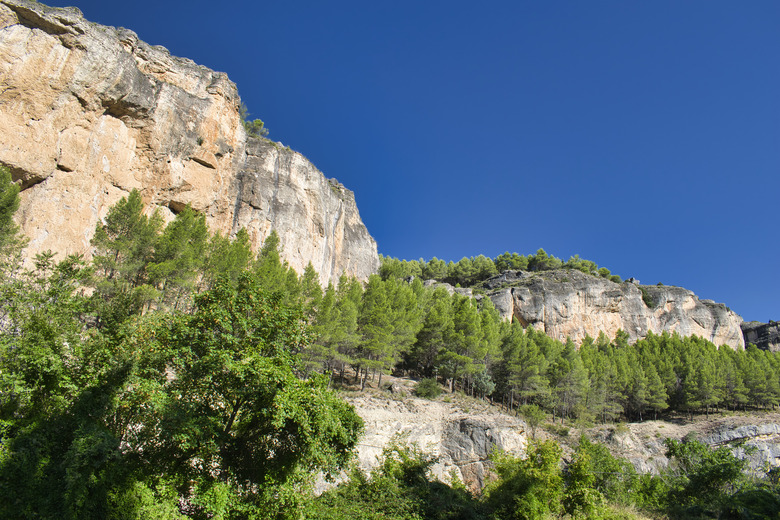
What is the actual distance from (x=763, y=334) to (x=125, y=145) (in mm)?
106913

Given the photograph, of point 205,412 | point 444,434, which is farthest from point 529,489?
point 205,412

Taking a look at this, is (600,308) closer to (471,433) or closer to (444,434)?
(471,433)

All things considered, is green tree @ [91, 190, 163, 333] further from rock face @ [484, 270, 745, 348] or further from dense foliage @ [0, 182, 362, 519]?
rock face @ [484, 270, 745, 348]

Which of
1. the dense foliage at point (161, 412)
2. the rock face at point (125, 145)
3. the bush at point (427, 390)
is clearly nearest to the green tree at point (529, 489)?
the dense foliage at point (161, 412)

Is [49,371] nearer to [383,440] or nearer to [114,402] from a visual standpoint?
[114,402]

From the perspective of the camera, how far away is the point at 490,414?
29.2 meters

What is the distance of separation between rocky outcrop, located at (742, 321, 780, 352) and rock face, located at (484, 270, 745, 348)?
3.10 meters

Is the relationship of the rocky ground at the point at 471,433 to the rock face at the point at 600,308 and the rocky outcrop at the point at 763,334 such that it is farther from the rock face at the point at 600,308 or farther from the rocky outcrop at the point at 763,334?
the rocky outcrop at the point at 763,334

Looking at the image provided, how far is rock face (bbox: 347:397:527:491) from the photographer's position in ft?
74.6

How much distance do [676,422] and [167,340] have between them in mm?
54182

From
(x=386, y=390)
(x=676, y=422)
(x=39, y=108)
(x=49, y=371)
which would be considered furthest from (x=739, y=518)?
(x=39, y=108)

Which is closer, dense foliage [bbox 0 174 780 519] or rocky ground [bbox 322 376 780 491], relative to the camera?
dense foliage [bbox 0 174 780 519]

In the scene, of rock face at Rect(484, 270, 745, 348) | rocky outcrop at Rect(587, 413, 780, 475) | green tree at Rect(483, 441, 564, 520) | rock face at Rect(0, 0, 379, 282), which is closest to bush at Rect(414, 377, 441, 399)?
green tree at Rect(483, 441, 564, 520)

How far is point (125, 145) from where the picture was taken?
1312 inches
